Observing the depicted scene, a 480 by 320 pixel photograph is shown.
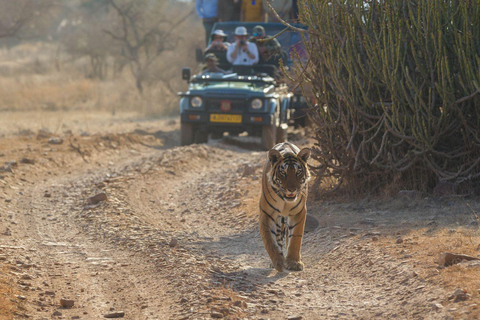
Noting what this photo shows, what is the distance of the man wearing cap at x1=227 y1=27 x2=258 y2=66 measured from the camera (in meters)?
13.6

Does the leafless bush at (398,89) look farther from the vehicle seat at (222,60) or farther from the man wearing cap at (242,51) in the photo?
the vehicle seat at (222,60)

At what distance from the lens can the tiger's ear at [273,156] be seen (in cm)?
527

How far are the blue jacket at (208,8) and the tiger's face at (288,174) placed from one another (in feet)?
38.3

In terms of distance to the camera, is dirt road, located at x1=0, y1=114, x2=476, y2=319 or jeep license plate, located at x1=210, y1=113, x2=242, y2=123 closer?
dirt road, located at x1=0, y1=114, x2=476, y2=319

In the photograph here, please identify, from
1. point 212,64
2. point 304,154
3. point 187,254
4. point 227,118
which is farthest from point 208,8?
point 304,154

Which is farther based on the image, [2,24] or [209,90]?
[2,24]

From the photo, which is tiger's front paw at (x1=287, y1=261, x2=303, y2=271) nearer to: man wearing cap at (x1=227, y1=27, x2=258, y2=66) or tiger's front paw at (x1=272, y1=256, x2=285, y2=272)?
tiger's front paw at (x1=272, y1=256, x2=285, y2=272)

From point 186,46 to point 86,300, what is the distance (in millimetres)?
22052

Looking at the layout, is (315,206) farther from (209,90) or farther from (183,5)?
(183,5)

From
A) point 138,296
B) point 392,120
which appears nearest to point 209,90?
point 392,120

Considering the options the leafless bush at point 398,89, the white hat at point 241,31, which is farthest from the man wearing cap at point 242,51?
the leafless bush at point 398,89


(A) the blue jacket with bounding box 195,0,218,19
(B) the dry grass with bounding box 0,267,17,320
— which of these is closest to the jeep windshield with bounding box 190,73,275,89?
(A) the blue jacket with bounding box 195,0,218,19

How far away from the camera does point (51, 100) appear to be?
78.2ft

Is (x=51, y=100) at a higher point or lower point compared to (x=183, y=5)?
lower
